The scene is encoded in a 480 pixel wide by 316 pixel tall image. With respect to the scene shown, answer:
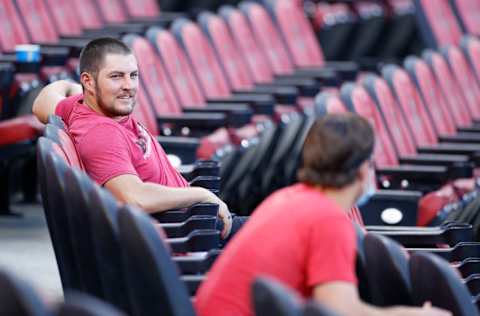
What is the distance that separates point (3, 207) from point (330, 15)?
3.30 m

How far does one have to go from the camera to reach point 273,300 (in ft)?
5.12

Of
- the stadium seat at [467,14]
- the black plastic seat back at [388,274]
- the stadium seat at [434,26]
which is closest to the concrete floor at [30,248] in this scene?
the black plastic seat back at [388,274]

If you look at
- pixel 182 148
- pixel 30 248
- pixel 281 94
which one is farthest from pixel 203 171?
pixel 281 94

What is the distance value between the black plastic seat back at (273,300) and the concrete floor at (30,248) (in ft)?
5.84

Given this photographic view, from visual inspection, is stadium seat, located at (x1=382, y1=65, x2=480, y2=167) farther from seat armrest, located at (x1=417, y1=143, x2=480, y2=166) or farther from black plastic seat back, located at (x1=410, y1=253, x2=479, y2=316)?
black plastic seat back, located at (x1=410, y1=253, x2=479, y2=316)

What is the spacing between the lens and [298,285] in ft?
6.29

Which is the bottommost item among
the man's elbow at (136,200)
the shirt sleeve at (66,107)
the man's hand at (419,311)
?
the man's hand at (419,311)

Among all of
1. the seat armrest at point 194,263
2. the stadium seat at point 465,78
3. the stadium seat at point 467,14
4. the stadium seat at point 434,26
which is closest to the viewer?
the seat armrest at point 194,263

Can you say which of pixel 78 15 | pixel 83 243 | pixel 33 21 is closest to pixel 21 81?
pixel 33 21

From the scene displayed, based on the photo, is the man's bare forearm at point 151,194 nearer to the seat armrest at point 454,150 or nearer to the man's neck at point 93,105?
the man's neck at point 93,105

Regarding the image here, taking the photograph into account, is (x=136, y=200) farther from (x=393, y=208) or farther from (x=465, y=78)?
(x=465, y=78)

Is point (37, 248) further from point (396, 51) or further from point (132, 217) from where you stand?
point (396, 51)

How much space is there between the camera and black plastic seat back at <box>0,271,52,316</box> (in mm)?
1429

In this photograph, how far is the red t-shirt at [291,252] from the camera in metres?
1.88
